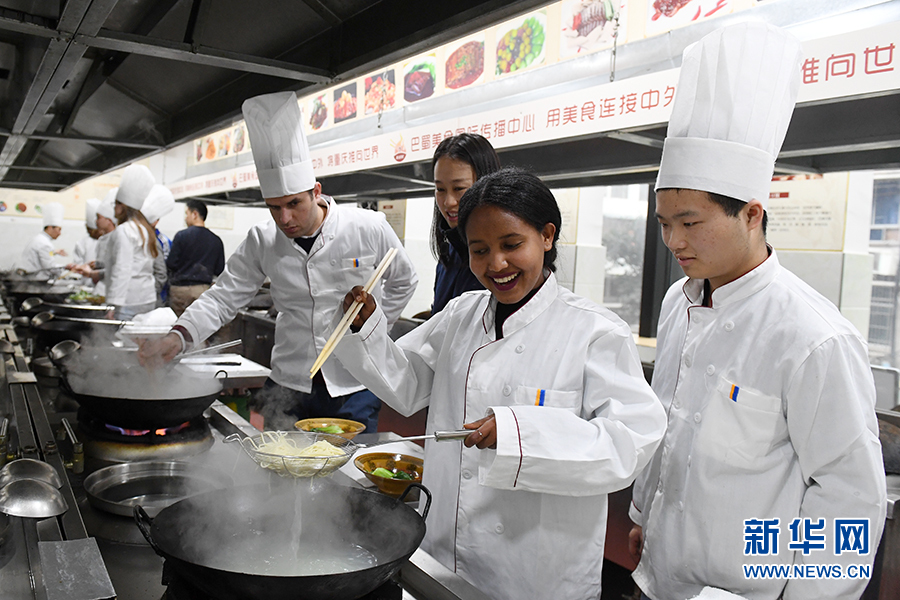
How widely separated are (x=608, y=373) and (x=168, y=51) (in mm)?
1395

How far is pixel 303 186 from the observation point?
2553mm

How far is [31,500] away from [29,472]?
0.14 metres

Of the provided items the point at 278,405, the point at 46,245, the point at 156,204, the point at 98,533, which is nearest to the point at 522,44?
the point at 278,405

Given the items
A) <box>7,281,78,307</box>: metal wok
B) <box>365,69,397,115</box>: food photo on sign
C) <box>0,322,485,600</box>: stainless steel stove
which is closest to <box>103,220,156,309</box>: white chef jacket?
<box>7,281,78,307</box>: metal wok

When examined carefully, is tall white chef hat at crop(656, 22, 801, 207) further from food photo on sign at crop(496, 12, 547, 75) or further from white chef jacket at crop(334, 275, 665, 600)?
food photo on sign at crop(496, 12, 547, 75)

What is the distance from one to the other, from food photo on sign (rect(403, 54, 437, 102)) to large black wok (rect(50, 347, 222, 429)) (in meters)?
2.43

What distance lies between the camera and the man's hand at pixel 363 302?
59.5 inches

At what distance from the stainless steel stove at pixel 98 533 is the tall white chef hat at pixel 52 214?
8929 mm

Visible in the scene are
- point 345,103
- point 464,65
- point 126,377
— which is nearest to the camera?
point 126,377

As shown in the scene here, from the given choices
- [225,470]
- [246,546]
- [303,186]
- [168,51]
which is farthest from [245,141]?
→ [246,546]

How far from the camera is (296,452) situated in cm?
133

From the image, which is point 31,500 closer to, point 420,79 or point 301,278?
point 301,278

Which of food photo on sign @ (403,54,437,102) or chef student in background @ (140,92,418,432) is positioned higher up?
food photo on sign @ (403,54,437,102)

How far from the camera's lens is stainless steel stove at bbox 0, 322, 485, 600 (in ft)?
3.27
